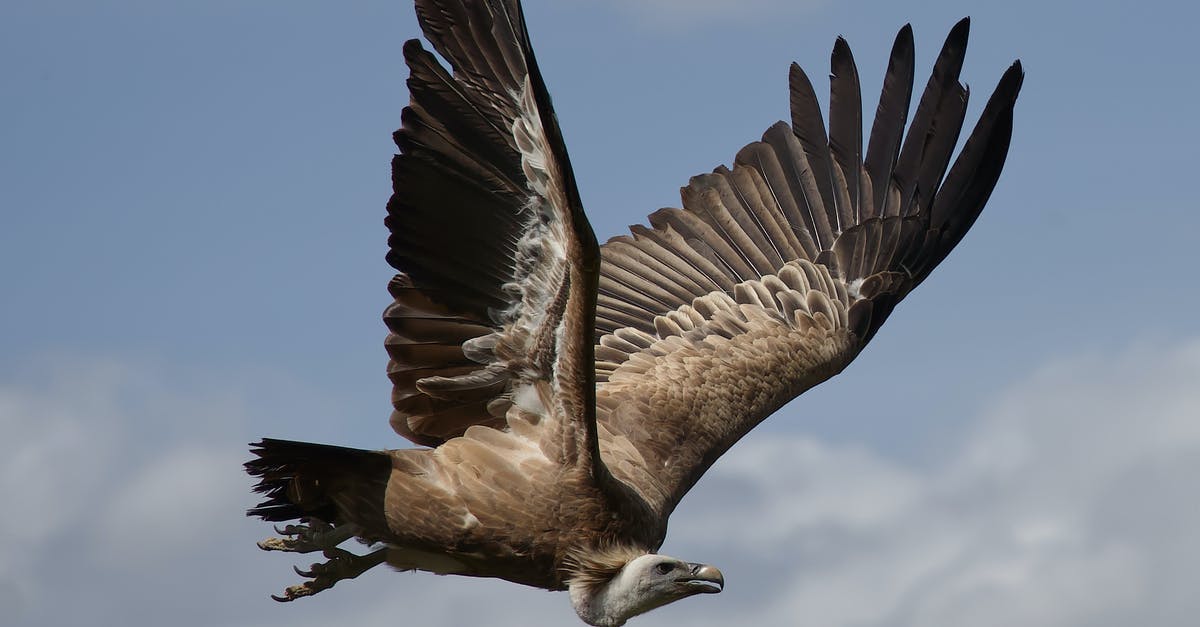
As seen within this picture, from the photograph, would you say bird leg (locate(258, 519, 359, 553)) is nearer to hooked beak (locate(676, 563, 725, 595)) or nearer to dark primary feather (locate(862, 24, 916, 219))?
hooked beak (locate(676, 563, 725, 595))

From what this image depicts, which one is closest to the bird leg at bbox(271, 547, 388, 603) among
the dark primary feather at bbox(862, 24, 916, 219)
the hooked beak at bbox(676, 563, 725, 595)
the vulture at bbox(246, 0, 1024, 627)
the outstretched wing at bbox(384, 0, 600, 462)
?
the vulture at bbox(246, 0, 1024, 627)

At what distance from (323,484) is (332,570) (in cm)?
54

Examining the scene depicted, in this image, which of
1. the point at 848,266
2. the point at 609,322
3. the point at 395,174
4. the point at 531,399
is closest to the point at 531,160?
the point at 395,174

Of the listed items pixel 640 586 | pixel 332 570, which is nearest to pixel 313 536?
pixel 332 570

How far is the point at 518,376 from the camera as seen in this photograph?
7.78 metres

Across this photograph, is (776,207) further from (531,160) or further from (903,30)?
(531,160)

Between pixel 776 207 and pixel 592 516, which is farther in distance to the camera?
pixel 776 207

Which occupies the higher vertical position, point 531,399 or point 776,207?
point 776,207

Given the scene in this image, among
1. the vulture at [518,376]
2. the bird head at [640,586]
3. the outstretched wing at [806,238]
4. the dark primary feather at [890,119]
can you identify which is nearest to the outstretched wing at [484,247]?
the vulture at [518,376]

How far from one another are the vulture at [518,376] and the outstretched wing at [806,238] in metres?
0.03

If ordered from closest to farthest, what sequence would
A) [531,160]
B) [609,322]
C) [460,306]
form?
1. [531,160]
2. [460,306]
3. [609,322]

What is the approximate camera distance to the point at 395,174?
7.16 metres

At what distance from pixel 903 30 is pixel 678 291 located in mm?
2154

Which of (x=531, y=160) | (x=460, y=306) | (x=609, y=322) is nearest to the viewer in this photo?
(x=531, y=160)
